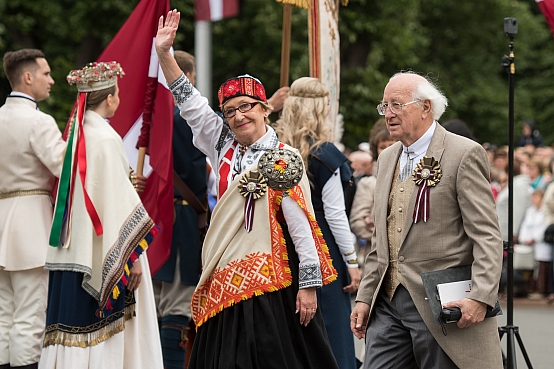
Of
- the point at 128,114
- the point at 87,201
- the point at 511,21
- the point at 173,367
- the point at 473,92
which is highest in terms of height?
the point at 473,92

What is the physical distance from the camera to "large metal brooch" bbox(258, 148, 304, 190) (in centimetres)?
462

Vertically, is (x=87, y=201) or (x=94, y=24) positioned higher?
(x=94, y=24)

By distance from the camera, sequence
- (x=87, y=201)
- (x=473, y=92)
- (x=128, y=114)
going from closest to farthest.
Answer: (x=87, y=201), (x=128, y=114), (x=473, y=92)

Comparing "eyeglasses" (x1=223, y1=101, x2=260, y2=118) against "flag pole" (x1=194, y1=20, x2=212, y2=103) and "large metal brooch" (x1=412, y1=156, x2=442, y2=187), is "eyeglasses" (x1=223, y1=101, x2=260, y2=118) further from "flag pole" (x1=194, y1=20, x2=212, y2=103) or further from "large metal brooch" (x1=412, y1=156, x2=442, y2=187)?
"flag pole" (x1=194, y1=20, x2=212, y2=103)

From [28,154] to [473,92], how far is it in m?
19.5

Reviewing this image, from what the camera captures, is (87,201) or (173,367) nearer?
(87,201)

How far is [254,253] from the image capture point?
467 centimetres

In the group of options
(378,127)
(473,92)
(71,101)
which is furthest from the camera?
(473,92)

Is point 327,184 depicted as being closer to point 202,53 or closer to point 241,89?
point 241,89

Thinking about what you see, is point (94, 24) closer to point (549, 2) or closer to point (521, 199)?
point (521, 199)

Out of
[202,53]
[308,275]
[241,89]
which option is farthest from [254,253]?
[202,53]

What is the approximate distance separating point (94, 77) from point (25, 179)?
921 mm

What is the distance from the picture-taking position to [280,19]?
18750 mm

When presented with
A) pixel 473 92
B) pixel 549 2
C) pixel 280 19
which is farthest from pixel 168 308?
pixel 473 92
